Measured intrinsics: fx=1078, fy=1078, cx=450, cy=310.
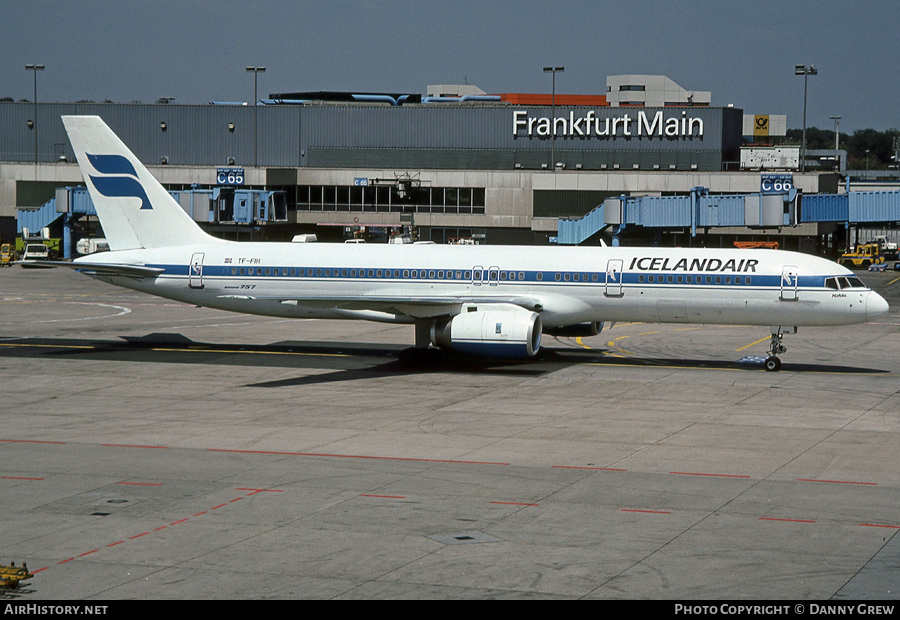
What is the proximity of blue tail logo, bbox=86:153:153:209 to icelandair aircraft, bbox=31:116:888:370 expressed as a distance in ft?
0.14

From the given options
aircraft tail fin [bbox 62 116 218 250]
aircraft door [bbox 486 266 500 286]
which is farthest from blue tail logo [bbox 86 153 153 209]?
aircraft door [bbox 486 266 500 286]

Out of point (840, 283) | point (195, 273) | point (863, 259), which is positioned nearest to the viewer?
point (840, 283)

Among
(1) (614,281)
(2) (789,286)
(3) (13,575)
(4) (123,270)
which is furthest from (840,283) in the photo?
(3) (13,575)

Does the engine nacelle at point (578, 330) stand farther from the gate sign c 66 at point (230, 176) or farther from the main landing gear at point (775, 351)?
the gate sign c 66 at point (230, 176)

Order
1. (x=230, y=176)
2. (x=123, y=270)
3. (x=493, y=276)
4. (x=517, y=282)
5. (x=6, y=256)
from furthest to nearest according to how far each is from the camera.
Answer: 1. (x=230, y=176)
2. (x=6, y=256)
3. (x=123, y=270)
4. (x=493, y=276)
5. (x=517, y=282)

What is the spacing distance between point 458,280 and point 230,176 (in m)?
68.0

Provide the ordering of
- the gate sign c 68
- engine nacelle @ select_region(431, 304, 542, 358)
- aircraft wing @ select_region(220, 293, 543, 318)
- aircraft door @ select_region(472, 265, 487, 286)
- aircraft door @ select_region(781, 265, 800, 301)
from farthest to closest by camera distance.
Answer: the gate sign c 68
aircraft door @ select_region(472, 265, 487, 286)
aircraft wing @ select_region(220, 293, 543, 318)
aircraft door @ select_region(781, 265, 800, 301)
engine nacelle @ select_region(431, 304, 542, 358)

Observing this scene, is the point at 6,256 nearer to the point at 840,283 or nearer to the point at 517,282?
the point at 517,282

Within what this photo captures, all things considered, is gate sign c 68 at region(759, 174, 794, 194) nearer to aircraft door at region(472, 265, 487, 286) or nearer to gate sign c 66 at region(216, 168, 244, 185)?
aircraft door at region(472, 265, 487, 286)

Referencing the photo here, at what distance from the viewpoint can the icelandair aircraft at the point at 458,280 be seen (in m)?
40.1

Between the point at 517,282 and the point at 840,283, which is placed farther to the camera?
the point at 517,282

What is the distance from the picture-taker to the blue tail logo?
4706cm

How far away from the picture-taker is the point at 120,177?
4712 cm
